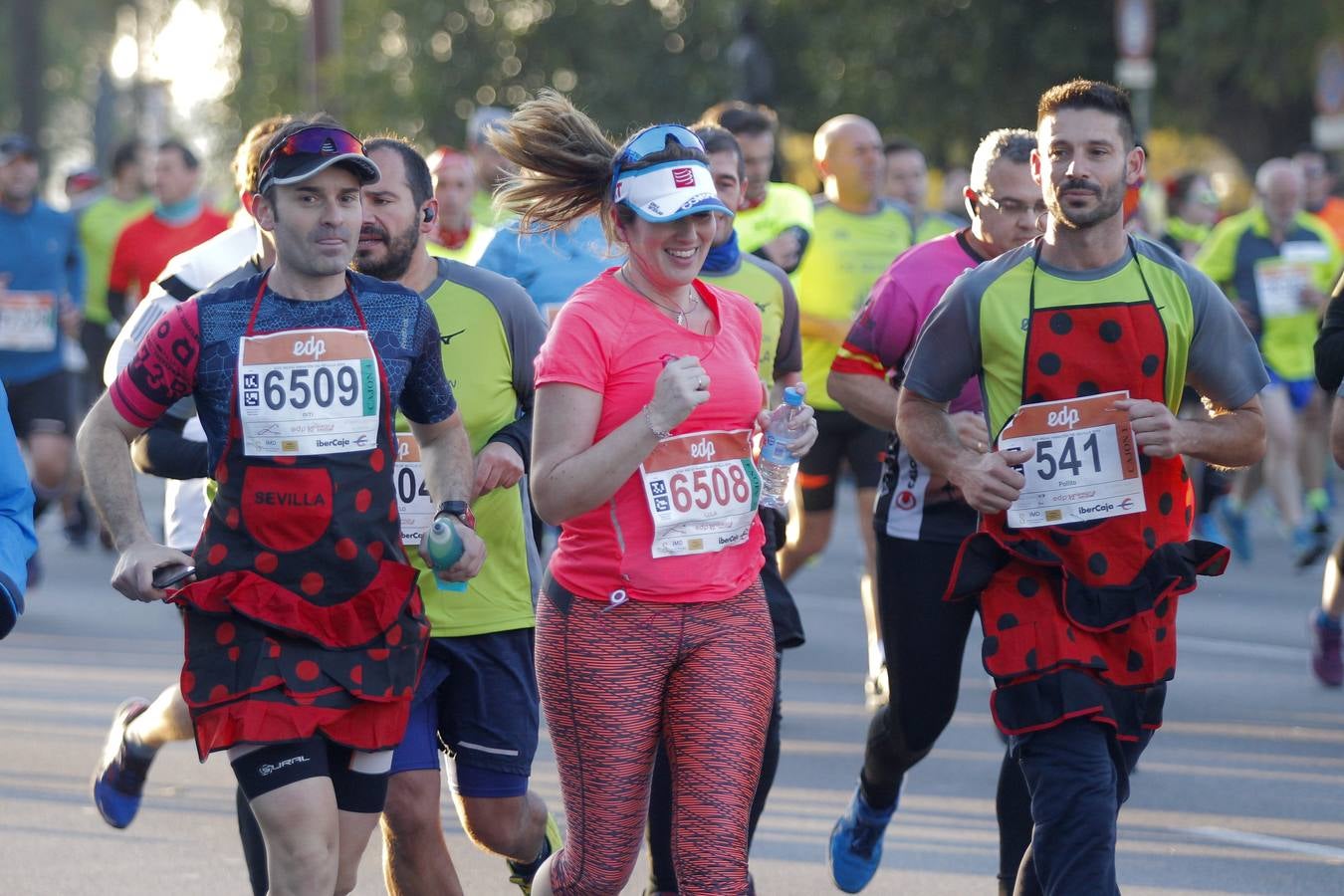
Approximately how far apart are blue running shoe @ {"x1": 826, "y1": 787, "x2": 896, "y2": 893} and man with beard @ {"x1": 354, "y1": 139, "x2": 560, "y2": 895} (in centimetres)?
112

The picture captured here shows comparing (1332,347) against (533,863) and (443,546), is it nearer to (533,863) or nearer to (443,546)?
(533,863)

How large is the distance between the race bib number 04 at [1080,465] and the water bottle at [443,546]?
1.21 meters

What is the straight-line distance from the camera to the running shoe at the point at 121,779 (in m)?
6.29

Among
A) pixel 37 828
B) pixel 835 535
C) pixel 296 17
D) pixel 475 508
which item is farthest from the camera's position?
pixel 296 17

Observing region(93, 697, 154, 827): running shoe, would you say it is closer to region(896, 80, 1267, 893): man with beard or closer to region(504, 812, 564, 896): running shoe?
region(504, 812, 564, 896): running shoe

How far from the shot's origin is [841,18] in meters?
28.4

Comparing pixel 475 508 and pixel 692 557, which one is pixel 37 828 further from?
pixel 692 557

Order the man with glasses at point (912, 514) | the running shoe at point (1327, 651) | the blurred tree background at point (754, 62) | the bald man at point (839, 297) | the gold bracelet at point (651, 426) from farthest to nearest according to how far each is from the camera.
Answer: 1. the blurred tree background at point (754, 62)
2. the bald man at point (839, 297)
3. the running shoe at point (1327, 651)
4. the man with glasses at point (912, 514)
5. the gold bracelet at point (651, 426)

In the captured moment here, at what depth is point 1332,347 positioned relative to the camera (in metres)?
6.00

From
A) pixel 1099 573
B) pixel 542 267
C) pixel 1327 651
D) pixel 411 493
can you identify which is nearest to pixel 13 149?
pixel 542 267

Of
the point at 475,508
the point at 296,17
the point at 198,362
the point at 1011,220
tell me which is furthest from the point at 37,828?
the point at 296,17

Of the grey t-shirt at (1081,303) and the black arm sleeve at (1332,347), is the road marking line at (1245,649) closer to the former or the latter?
the black arm sleeve at (1332,347)

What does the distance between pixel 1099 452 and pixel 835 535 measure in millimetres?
11074

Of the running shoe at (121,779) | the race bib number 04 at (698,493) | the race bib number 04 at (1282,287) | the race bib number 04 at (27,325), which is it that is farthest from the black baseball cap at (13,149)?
the race bib number 04 at (698,493)
